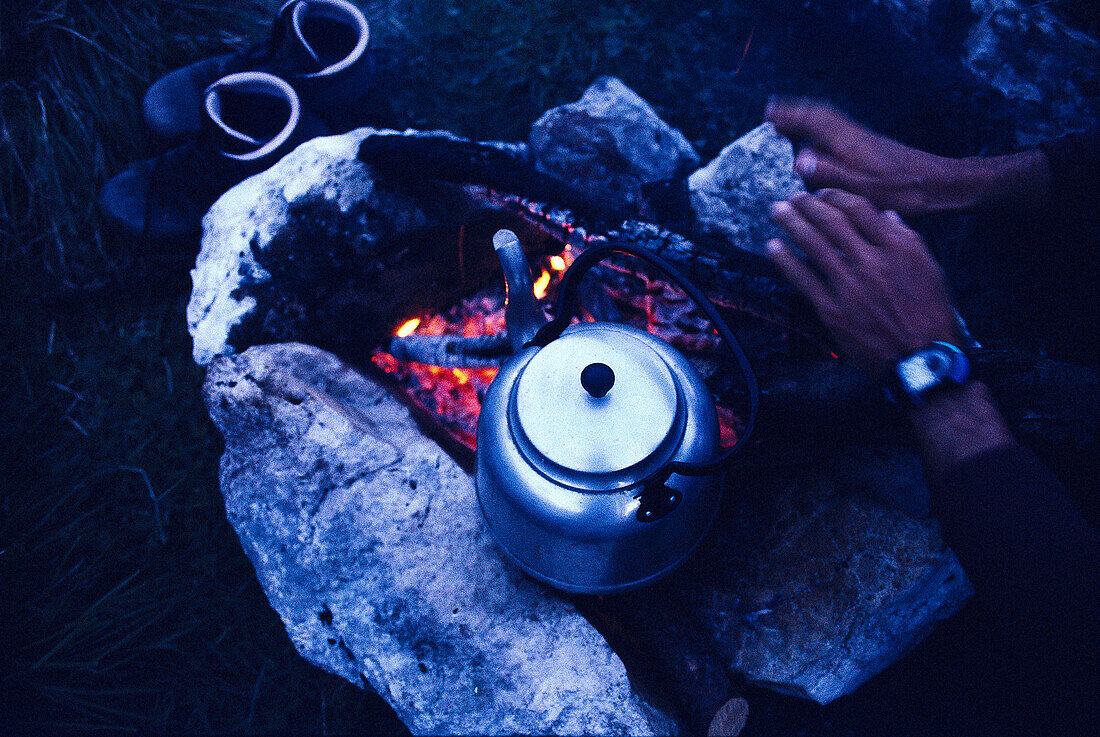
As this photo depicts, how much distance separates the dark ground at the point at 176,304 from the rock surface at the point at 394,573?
822mm

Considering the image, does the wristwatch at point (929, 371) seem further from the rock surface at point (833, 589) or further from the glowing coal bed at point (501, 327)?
the glowing coal bed at point (501, 327)

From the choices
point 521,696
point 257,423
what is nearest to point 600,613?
point 521,696

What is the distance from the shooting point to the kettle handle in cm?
113

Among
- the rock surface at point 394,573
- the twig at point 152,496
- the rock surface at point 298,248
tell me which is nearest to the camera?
the rock surface at point 394,573

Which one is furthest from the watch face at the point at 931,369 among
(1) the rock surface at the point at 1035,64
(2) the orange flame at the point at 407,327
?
(2) the orange flame at the point at 407,327

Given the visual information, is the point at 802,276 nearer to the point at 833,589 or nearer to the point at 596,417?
the point at 596,417

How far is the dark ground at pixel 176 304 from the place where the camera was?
2.29m

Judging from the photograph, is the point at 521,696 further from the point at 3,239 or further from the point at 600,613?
the point at 3,239

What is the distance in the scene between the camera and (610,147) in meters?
2.94

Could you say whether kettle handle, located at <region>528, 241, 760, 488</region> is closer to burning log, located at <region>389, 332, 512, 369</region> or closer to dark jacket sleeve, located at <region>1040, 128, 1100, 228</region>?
burning log, located at <region>389, 332, 512, 369</region>

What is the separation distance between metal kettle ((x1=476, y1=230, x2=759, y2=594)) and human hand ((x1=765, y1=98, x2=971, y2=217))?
837mm

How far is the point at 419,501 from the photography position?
179 cm

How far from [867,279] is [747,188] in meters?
1.41

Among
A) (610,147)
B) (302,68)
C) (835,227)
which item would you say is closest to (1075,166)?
(835,227)
